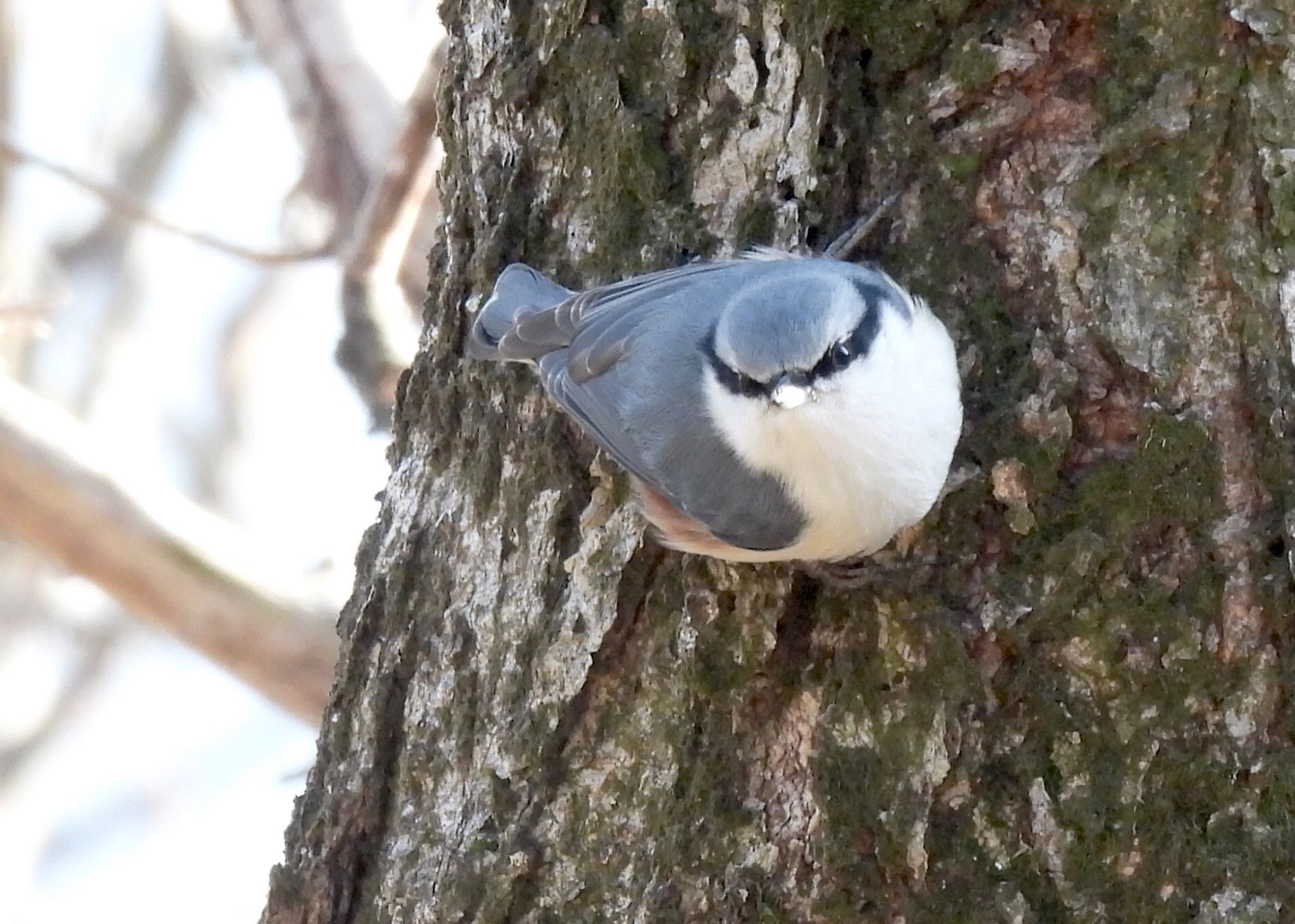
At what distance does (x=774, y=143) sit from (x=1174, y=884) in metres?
0.85

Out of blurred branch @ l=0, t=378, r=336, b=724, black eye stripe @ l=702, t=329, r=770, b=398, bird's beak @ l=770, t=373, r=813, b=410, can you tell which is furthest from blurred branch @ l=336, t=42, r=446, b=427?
bird's beak @ l=770, t=373, r=813, b=410

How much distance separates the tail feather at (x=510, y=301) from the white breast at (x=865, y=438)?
0.21m

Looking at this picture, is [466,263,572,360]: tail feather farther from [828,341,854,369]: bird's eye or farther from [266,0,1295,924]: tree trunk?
[828,341,854,369]: bird's eye

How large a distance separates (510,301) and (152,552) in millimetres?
1346

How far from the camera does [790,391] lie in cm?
148

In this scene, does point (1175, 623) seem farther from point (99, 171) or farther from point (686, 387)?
point (99, 171)

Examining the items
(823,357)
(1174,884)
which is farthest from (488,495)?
(1174,884)

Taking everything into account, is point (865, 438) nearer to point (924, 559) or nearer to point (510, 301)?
point (924, 559)

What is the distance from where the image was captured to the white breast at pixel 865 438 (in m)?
1.42

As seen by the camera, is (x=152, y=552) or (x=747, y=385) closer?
(x=747, y=385)

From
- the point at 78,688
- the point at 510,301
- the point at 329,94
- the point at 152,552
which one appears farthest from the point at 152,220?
the point at 78,688

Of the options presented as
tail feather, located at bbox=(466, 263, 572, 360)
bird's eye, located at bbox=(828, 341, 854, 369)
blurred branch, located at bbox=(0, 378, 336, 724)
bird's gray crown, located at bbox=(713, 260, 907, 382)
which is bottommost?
blurred branch, located at bbox=(0, 378, 336, 724)

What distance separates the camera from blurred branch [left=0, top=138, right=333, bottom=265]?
2859 mm

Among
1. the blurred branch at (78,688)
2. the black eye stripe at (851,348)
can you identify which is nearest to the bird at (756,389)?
the black eye stripe at (851,348)
